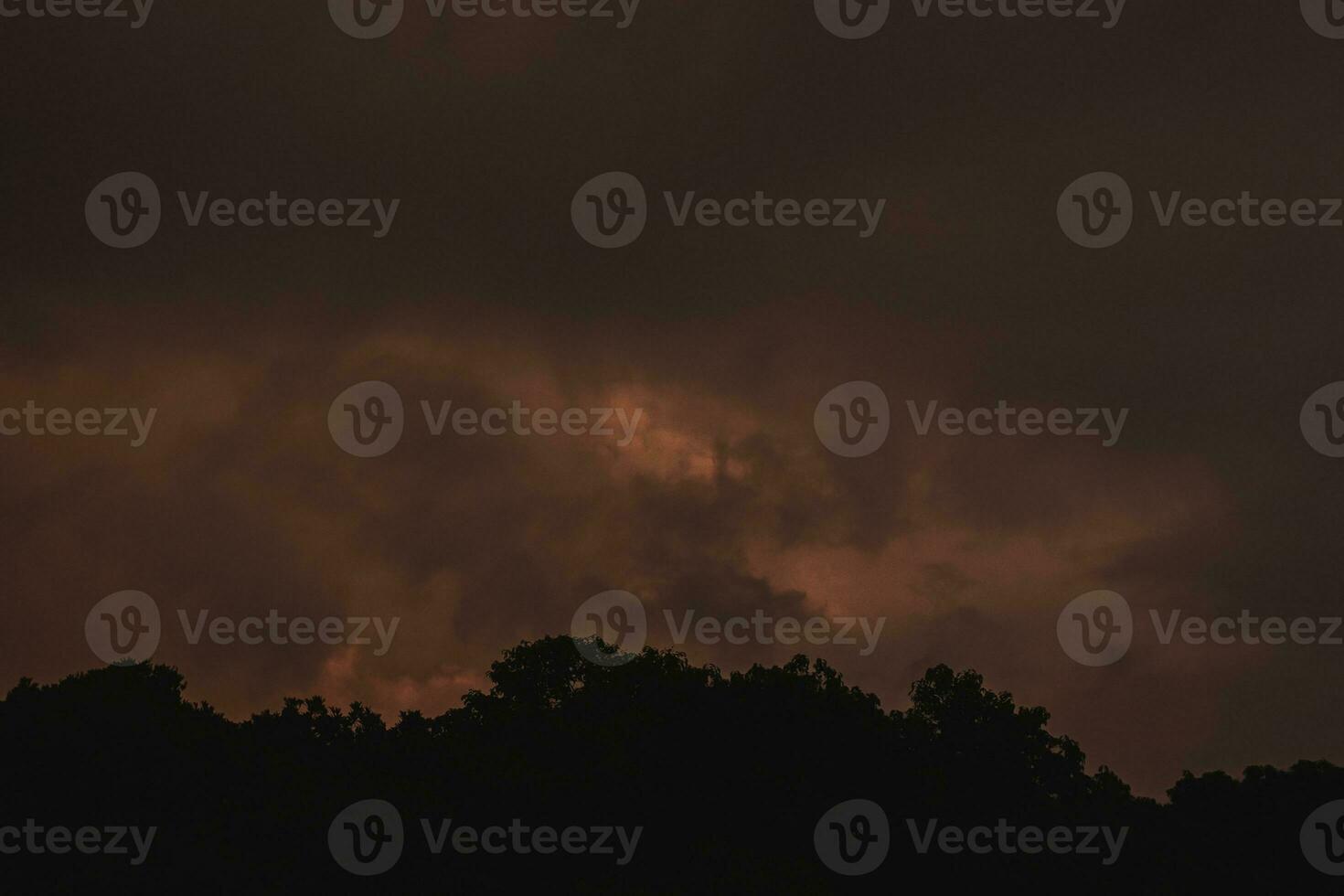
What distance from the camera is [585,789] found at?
128 ft

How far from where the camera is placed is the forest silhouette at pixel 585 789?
1467 inches

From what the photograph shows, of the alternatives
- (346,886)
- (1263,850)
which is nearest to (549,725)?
(346,886)

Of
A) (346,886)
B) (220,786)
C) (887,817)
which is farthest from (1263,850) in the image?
(220,786)

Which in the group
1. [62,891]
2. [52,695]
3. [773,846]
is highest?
[52,695]

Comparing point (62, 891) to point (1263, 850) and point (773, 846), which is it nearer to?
point (773, 846)

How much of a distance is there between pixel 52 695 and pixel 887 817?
28.5m

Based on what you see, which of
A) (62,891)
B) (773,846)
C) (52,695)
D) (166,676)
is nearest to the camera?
(62,891)

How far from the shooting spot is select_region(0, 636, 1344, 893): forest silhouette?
37.2 m

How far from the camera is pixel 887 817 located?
40.8 m

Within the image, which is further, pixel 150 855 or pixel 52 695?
pixel 52 695

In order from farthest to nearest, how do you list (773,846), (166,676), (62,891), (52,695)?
(166,676), (52,695), (773,846), (62,891)

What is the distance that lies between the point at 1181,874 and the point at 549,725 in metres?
22.3

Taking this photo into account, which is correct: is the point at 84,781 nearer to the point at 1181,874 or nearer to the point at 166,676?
the point at 166,676

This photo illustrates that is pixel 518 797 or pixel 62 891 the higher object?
pixel 518 797
